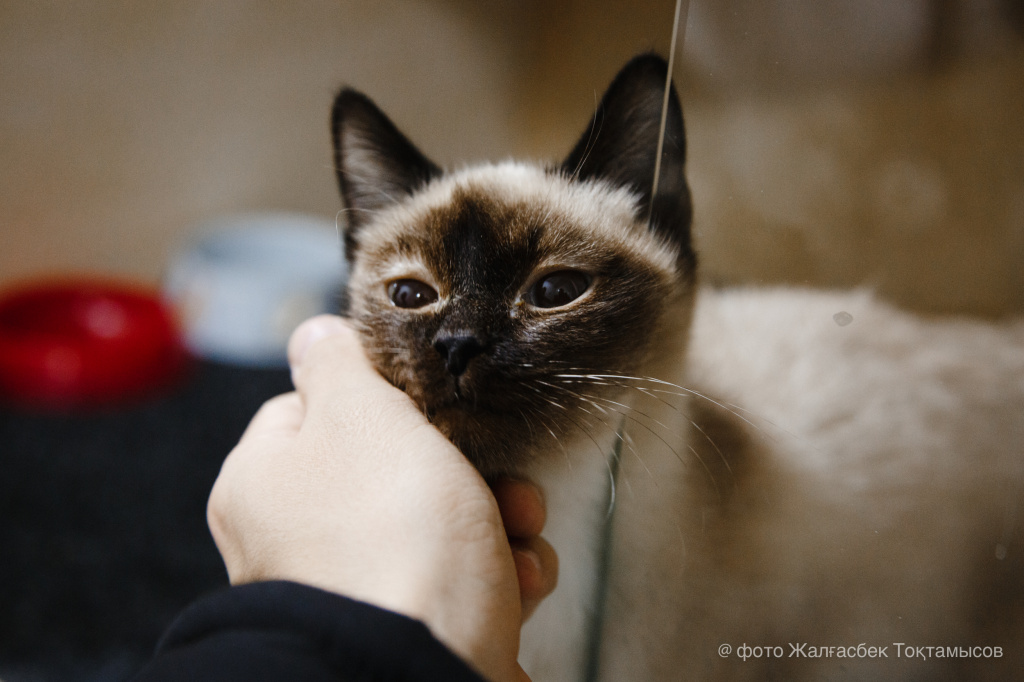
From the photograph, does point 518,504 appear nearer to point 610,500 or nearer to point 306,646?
point 610,500

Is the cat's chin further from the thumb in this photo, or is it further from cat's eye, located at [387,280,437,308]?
cat's eye, located at [387,280,437,308]

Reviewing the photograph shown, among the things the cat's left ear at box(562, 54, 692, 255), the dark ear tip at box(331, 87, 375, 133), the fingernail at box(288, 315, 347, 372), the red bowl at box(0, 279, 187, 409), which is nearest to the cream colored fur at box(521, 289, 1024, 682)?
the cat's left ear at box(562, 54, 692, 255)

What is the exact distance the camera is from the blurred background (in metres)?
0.57

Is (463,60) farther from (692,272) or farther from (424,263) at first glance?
(692,272)

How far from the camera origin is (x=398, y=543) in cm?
52

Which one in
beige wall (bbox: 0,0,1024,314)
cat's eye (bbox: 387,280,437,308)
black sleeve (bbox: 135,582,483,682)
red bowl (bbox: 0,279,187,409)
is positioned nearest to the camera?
black sleeve (bbox: 135,582,483,682)

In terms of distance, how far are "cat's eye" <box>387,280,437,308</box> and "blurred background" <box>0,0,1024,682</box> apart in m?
0.19

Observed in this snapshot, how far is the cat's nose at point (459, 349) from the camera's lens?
1.86 feet

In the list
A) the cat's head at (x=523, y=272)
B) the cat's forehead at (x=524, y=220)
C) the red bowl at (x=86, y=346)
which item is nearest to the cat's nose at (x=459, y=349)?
the cat's head at (x=523, y=272)

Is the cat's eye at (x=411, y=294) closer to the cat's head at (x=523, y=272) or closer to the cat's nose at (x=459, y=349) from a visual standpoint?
the cat's head at (x=523, y=272)

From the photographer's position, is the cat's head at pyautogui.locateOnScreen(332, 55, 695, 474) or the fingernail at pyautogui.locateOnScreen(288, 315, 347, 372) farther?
the fingernail at pyautogui.locateOnScreen(288, 315, 347, 372)

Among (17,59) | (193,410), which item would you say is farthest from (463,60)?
(193,410)

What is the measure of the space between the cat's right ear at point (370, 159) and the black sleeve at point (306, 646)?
18.7 inches

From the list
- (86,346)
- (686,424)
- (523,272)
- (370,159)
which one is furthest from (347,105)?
(86,346)
